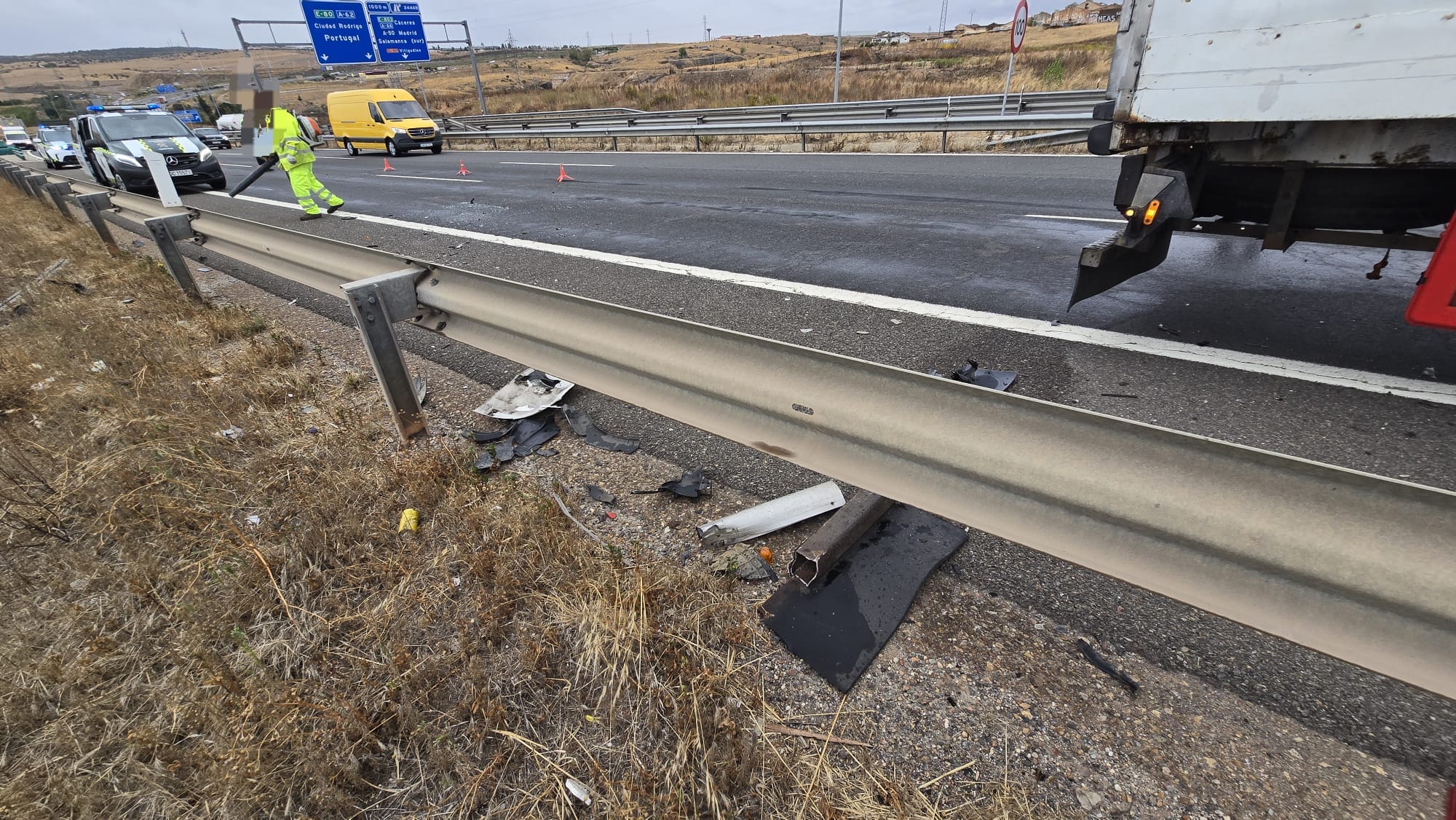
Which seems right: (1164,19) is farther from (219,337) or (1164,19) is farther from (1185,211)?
(219,337)

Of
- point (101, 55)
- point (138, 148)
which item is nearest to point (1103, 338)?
point (138, 148)

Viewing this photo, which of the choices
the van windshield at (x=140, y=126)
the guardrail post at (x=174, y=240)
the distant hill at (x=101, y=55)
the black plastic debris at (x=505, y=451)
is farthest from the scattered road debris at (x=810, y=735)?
the distant hill at (x=101, y=55)

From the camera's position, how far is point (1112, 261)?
430 centimetres

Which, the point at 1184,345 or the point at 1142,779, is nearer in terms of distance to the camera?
the point at 1142,779

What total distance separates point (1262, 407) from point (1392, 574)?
8.82 feet

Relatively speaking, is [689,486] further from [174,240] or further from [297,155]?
[297,155]

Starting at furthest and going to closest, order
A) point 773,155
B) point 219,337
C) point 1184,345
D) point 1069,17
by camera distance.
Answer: point 1069,17 < point 773,155 < point 219,337 < point 1184,345

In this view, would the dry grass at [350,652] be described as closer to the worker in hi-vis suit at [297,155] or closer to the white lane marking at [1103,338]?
the white lane marking at [1103,338]

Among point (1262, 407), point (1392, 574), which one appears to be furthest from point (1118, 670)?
point (1262, 407)

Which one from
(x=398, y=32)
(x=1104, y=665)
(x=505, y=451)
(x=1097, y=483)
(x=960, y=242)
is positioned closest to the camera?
(x=1097, y=483)

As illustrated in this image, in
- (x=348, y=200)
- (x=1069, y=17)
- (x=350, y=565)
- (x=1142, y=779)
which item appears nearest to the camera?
(x=1142, y=779)

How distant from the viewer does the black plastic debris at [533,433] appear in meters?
3.15

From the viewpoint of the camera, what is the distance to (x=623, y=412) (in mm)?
3543

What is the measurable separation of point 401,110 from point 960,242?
84.4 feet
